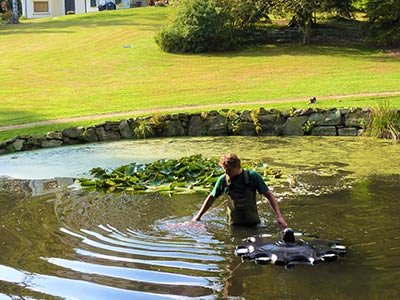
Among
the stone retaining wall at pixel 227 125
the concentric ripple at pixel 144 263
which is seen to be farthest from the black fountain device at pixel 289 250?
the stone retaining wall at pixel 227 125

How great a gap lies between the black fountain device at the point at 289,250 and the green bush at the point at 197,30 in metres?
29.6

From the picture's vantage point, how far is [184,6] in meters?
38.1

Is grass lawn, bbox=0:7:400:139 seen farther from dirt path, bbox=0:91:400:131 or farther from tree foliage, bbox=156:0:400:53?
tree foliage, bbox=156:0:400:53

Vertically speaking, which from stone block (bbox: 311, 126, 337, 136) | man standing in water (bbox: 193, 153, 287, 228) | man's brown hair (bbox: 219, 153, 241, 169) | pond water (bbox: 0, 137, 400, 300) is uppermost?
man's brown hair (bbox: 219, 153, 241, 169)

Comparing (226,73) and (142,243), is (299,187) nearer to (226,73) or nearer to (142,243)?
(142,243)

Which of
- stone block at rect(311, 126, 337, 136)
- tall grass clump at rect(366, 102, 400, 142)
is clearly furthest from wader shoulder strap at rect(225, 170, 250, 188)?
stone block at rect(311, 126, 337, 136)

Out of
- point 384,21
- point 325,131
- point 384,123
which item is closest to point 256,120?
point 325,131

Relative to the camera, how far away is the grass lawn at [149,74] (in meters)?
24.9

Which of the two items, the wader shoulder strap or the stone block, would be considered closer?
the wader shoulder strap

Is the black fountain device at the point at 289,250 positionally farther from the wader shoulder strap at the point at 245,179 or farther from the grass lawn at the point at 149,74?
the grass lawn at the point at 149,74

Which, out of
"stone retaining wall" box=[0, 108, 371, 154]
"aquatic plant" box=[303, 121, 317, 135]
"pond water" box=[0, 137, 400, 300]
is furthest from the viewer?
A: "aquatic plant" box=[303, 121, 317, 135]

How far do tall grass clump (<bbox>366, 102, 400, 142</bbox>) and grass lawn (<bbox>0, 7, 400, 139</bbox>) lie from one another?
194cm

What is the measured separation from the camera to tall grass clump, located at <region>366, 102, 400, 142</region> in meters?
19.0

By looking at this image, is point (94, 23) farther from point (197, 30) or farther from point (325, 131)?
point (325, 131)
